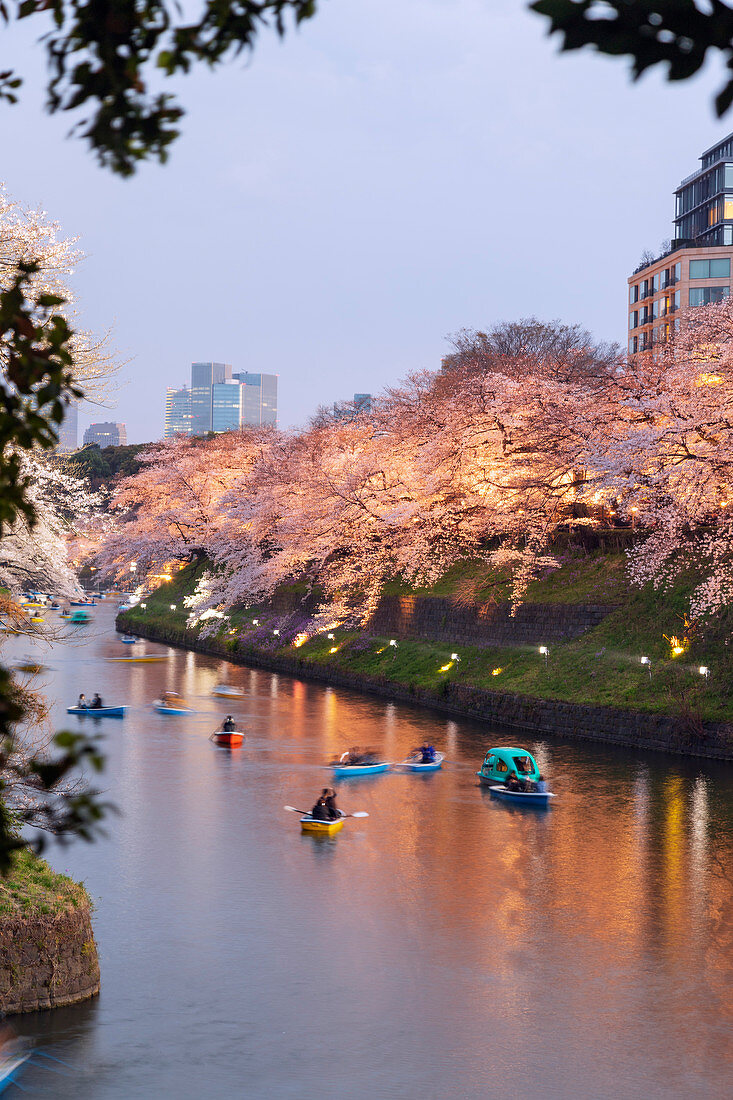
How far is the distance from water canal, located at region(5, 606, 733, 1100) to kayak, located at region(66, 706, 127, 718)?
6332 millimetres

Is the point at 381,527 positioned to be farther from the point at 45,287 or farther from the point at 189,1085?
the point at 189,1085

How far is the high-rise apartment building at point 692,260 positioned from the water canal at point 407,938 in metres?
56.8

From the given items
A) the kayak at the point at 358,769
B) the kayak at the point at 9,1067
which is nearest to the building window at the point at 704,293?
the kayak at the point at 358,769

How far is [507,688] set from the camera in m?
33.1

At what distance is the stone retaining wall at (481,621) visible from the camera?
34.2 m

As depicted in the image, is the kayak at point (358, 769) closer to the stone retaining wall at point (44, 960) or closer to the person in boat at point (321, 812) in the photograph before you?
the person in boat at point (321, 812)

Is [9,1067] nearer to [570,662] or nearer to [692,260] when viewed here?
[570,662]

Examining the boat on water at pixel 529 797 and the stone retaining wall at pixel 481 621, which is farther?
the stone retaining wall at pixel 481 621

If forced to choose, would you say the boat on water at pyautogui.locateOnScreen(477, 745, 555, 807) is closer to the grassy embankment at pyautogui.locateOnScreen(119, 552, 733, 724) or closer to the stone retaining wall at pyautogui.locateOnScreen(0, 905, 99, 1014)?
the grassy embankment at pyautogui.locateOnScreen(119, 552, 733, 724)

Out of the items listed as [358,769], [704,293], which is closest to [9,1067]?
[358,769]

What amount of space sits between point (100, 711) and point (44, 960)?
22.1 metres

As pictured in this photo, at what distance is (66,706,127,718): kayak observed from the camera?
33.8 meters

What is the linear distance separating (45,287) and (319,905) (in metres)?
10.8

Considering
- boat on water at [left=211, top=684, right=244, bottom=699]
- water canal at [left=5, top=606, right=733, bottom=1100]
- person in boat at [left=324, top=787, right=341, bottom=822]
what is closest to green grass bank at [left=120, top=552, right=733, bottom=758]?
water canal at [left=5, top=606, right=733, bottom=1100]
